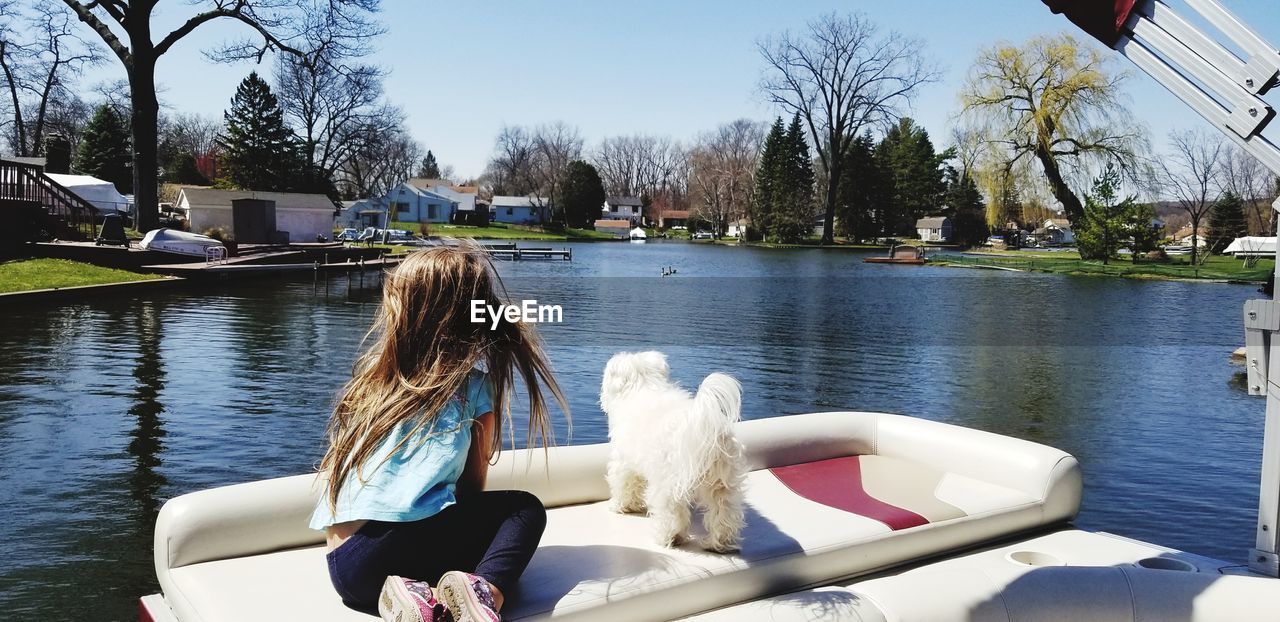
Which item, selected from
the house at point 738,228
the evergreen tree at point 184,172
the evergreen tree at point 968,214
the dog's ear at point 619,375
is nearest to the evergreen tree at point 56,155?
the evergreen tree at point 184,172

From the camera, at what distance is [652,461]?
344 centimetres

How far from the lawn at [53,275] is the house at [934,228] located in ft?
228

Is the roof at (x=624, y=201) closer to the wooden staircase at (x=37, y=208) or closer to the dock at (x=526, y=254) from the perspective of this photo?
the dock at (x=526, y=254)

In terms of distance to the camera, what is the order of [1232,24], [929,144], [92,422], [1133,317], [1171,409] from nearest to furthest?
[1232,24], [92,422], [1171,409], [1133,317], [929,144]

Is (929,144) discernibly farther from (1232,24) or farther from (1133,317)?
(1232,24)

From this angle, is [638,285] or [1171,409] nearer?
[1171,409]

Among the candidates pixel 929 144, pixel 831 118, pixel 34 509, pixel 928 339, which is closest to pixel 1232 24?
pixel 34 509

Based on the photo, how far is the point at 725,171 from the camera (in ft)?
276

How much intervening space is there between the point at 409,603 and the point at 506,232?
79.7 metres

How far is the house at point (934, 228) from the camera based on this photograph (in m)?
81.5

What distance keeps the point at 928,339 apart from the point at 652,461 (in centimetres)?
1609

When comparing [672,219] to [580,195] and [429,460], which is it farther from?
[429,460]

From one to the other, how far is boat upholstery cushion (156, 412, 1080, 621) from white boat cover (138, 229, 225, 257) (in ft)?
86.9

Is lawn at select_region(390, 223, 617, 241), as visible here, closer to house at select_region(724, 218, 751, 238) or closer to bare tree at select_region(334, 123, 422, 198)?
bare tree at select_region(334, 123, 422, 198)
